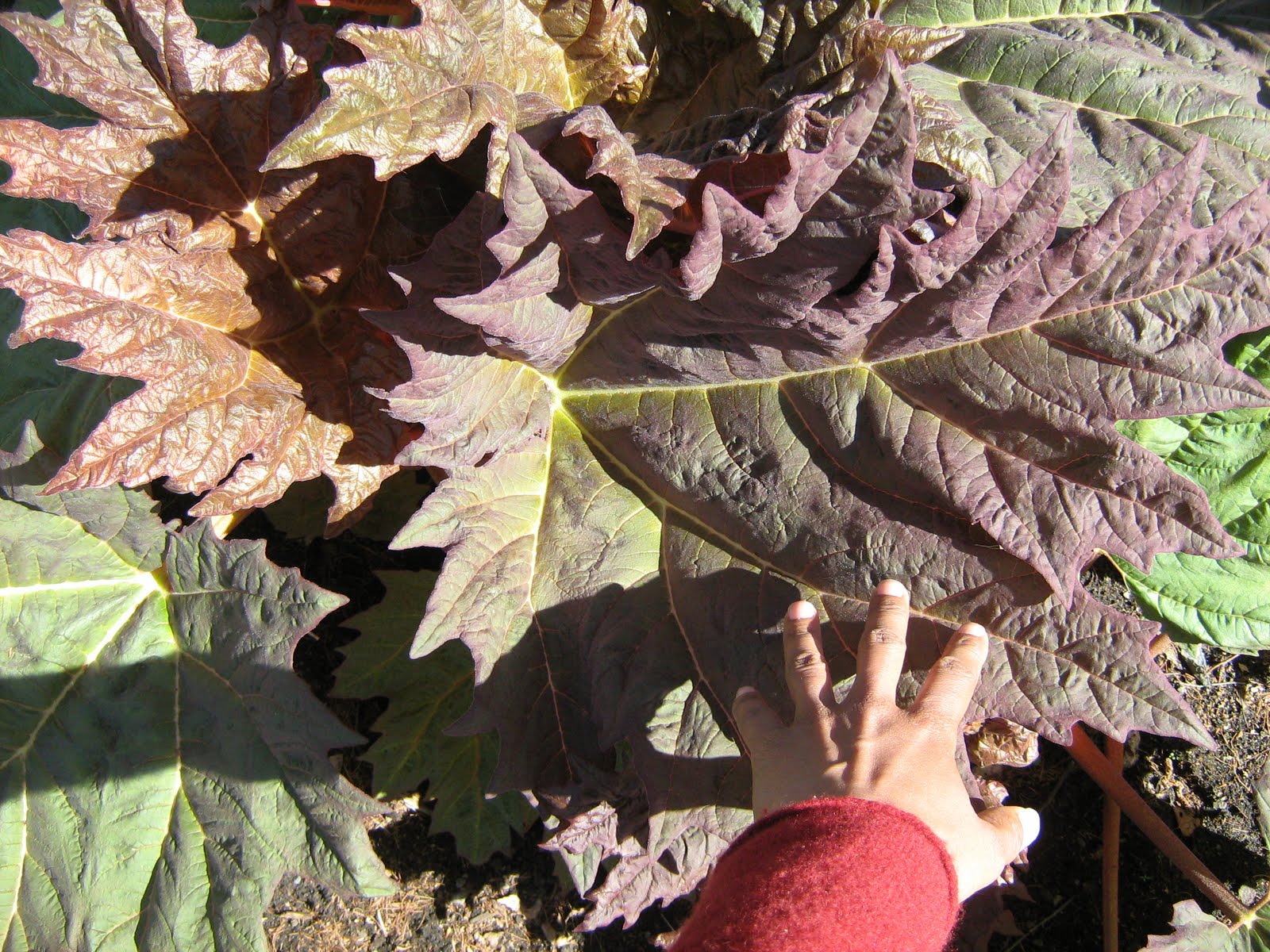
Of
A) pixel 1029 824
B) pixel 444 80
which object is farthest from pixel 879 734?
pixel 444 80

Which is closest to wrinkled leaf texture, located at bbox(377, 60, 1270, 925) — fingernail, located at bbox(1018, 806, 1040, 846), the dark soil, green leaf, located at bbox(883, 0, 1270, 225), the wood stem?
green leaf, located at bbox(883, 0, 1270, 225)

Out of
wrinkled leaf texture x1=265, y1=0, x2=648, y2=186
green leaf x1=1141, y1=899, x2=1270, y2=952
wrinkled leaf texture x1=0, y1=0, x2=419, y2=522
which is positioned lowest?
green leaf x1=1141, y1=899, x2=1270, y2=952

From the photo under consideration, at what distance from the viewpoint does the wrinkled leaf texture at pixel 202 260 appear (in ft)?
4.63

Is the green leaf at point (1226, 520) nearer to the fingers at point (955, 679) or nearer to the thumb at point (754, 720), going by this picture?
the fingers at point (955, 679)

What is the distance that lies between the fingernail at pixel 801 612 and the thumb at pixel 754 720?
5.8 inches

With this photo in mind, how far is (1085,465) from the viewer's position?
1343 mm

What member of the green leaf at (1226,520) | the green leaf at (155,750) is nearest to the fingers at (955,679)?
the green leaf at (1226,520)

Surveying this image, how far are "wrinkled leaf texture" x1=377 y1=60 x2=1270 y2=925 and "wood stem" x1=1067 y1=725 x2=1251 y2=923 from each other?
2.33ft

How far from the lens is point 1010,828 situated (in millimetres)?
1586

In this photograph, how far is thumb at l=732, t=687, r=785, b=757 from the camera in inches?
57.4

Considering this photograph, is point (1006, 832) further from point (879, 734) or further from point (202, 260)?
point (202, 260)

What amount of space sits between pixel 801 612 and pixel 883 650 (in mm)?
131

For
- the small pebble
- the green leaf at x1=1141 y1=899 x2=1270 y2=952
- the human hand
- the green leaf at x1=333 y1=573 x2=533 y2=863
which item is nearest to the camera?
the human hand

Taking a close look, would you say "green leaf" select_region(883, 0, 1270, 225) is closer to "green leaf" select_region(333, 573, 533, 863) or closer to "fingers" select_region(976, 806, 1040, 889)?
"fingers" select_region(976, 806, 1040, 889)
